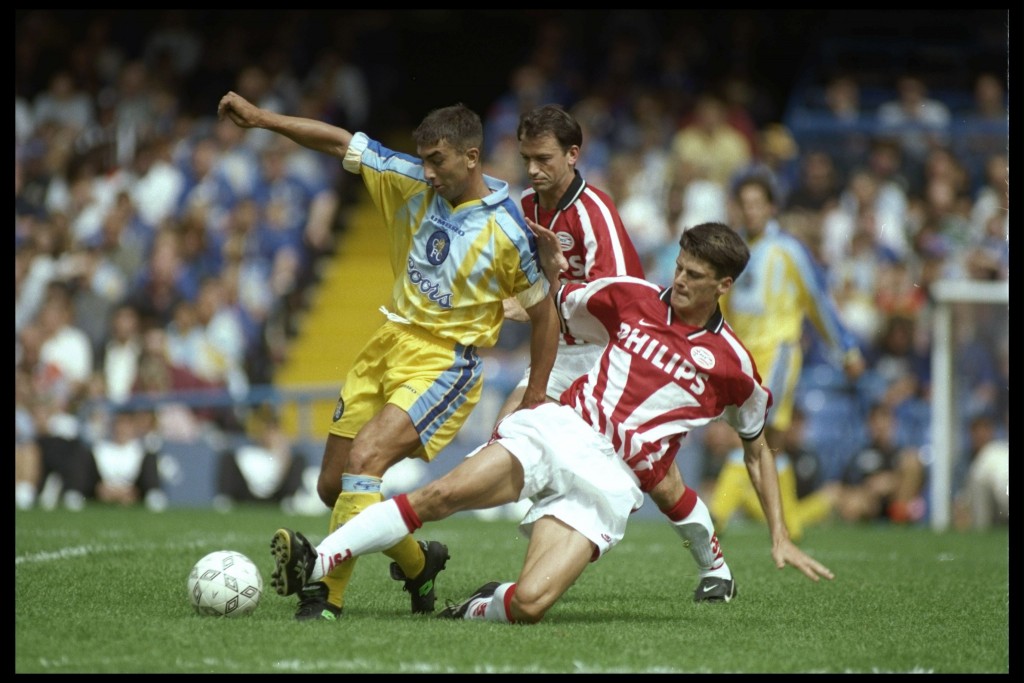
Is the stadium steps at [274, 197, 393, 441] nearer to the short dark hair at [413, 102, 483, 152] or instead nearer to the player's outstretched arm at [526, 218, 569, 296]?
the player's outstretched arm at [526, 218, 569, 296]

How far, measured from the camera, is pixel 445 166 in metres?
6.88

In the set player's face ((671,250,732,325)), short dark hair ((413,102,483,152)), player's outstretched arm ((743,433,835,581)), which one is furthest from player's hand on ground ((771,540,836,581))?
short dark hair ((413,102,483,152))

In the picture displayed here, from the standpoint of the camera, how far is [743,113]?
19.5 m

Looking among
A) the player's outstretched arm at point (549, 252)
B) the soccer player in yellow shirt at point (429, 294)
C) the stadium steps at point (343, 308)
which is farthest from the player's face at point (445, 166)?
the stadium steps at point (343, 308)

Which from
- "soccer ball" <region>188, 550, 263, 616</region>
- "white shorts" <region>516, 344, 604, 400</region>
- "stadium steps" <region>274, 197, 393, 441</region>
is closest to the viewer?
"soccer ball" <region>188, 550, 263, 616</region>

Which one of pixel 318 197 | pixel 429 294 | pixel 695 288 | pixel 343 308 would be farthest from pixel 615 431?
pixel 318 197

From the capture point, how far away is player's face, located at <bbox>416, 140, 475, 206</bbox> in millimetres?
6855

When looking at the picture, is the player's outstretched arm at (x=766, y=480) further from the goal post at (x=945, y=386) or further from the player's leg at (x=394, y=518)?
the goal post at (x=945, y=386)

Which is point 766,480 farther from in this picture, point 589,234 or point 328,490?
point 328,490

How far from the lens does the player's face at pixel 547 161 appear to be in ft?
24.9

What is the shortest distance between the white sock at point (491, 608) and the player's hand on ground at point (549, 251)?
5.00 ft

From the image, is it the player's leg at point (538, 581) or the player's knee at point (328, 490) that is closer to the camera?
the player's leg at point (538, 581)

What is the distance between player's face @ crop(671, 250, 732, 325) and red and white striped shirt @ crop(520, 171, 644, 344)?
→ 780 millimetres

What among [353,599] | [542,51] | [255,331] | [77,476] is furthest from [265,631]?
[542,51]
